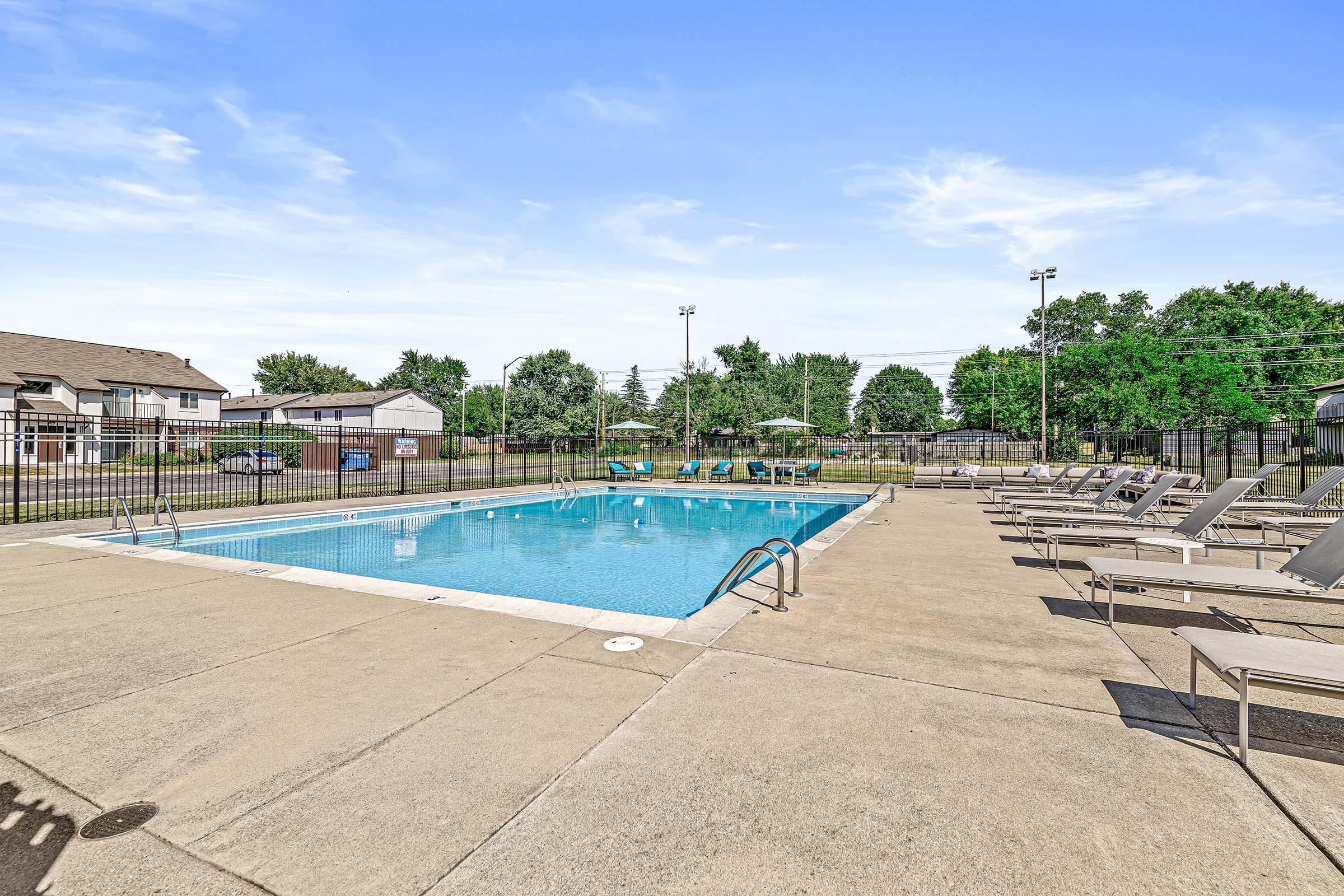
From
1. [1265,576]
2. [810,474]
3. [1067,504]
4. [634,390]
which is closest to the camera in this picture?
[1265,576]

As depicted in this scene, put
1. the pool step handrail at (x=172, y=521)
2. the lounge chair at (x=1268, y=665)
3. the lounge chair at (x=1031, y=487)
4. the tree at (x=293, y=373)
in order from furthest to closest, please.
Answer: the tree at (x=293, y=373), the lounge chair at (x=1031, y=487), the pool step handrail at (x=172, y=521), the lounge chair at (x=1268, y=665)

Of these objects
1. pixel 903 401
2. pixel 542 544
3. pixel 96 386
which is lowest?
pixel 542 544

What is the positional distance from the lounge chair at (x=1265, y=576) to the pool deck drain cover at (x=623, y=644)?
384 cm

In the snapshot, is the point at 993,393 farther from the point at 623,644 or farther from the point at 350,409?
the point at 350,409

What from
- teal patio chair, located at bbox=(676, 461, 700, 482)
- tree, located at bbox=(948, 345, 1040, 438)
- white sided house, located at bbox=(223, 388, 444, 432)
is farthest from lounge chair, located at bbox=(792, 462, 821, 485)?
white sided house, located at bbox=(223, 388, 444, 432)

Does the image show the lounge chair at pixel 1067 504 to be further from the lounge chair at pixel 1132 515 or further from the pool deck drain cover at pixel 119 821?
the pool deck drain cover at pixel 119 821

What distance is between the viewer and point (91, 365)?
3819 cm

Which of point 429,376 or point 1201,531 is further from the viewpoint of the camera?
point 429,376

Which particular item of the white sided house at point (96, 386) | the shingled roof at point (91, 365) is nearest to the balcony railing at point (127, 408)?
the white sided house at point (96, 386)

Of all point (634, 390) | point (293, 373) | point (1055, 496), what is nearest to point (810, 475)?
point (1055, 496)

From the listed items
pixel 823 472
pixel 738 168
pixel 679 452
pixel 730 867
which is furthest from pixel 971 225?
pixel 679 452

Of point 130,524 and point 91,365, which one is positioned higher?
point 91,365

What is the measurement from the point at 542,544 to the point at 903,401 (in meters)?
75.5

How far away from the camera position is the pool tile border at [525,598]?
5160 mm
